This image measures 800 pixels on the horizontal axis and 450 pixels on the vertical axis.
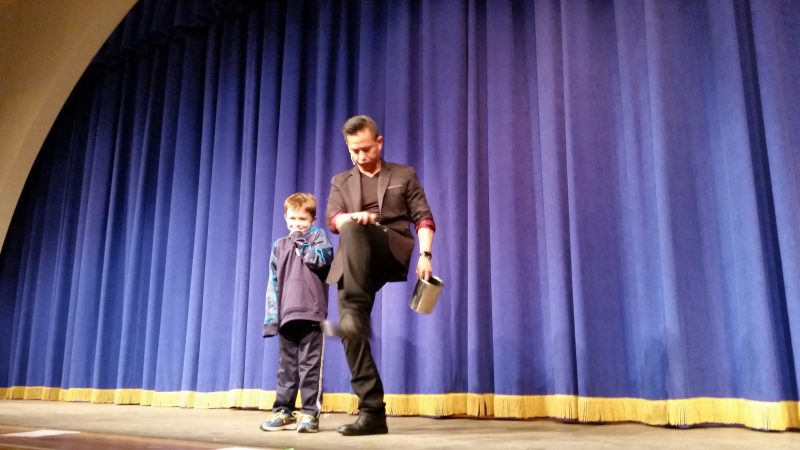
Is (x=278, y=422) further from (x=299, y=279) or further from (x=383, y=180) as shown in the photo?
(x=383, y=180)

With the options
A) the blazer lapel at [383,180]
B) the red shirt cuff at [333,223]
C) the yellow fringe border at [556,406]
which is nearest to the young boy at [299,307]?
the red shirt cuff at [333,223]

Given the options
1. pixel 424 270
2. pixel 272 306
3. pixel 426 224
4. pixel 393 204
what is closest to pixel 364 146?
pixel 393 204

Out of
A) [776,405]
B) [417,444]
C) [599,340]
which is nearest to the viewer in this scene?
[417,444]

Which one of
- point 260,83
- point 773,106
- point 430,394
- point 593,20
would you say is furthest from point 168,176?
point 773,106

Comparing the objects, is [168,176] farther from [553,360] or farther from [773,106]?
[773,106]

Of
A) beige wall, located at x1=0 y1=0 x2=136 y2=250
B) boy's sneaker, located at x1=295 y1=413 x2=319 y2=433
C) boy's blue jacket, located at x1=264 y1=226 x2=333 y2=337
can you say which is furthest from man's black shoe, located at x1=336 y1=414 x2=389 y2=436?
beige wall, located at x1=0 y1=0 x2=136 y2=250

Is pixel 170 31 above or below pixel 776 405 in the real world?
above

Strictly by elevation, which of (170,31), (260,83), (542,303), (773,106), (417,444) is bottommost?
(417,444)

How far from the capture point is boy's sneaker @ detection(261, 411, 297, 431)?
2436mm

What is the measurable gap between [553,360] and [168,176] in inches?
126

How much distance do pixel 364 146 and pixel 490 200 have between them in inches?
43.6

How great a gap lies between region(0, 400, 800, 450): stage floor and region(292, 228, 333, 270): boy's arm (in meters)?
0.63

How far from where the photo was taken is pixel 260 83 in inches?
170

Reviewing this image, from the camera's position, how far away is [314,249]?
252 centimetres
